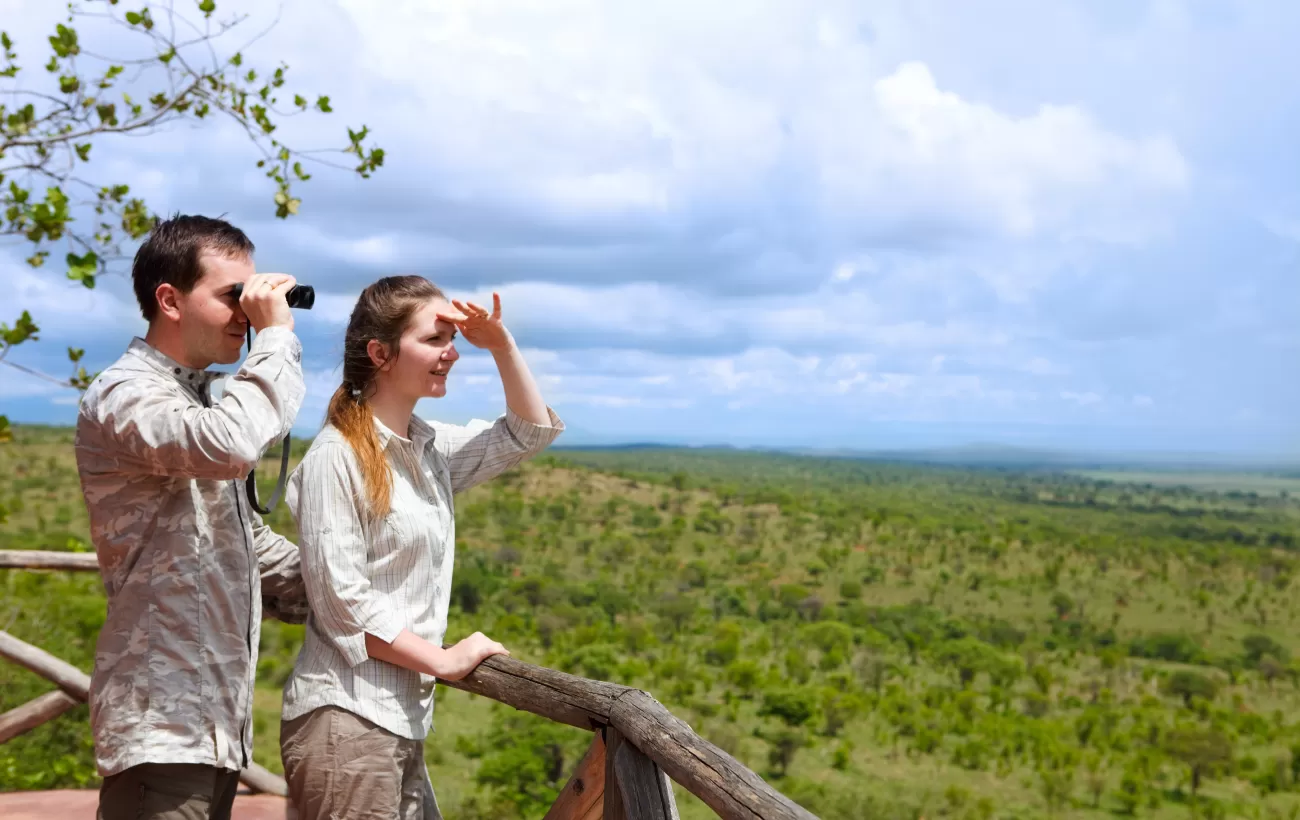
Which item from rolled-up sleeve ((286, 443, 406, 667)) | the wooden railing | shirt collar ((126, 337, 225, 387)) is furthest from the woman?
shirt collar ((126, 337, 225, 387))

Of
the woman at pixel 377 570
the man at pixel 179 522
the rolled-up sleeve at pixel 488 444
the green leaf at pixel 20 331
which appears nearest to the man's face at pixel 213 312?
the man at pixel 179 522

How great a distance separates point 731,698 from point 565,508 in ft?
65.4

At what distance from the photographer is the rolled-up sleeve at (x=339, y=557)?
5.94ft

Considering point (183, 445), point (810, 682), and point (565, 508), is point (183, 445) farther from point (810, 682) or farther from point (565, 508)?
point (565, 508)

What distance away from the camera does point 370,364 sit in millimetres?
2045

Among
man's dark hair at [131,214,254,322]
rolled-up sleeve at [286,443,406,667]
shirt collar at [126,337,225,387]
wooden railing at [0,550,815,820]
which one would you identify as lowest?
wooden railing at [0,550,815,820]

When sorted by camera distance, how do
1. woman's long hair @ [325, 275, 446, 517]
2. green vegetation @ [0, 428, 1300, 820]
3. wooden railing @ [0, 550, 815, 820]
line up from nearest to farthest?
wooden railing @ [0, 550, 815, 820] → woman's long hair @ [325, 275, 446, 517] → green vegetation @ [0, 428, 1300, 820]

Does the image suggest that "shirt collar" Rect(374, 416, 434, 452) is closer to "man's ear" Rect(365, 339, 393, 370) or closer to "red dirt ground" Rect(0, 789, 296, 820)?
"man's ear" Rect(365, 339, 393, 370)

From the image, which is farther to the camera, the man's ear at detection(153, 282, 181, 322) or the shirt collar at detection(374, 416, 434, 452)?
the shirt collar at detection(374, 416, 434, 452)

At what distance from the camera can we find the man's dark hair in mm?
1781

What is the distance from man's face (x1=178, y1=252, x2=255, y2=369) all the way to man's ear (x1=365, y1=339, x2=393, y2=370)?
0.23 m

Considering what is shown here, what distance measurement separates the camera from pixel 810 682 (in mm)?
29328

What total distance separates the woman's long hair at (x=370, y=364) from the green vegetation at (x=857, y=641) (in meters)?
3.38

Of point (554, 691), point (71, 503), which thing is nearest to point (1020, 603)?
point (71, 503)
